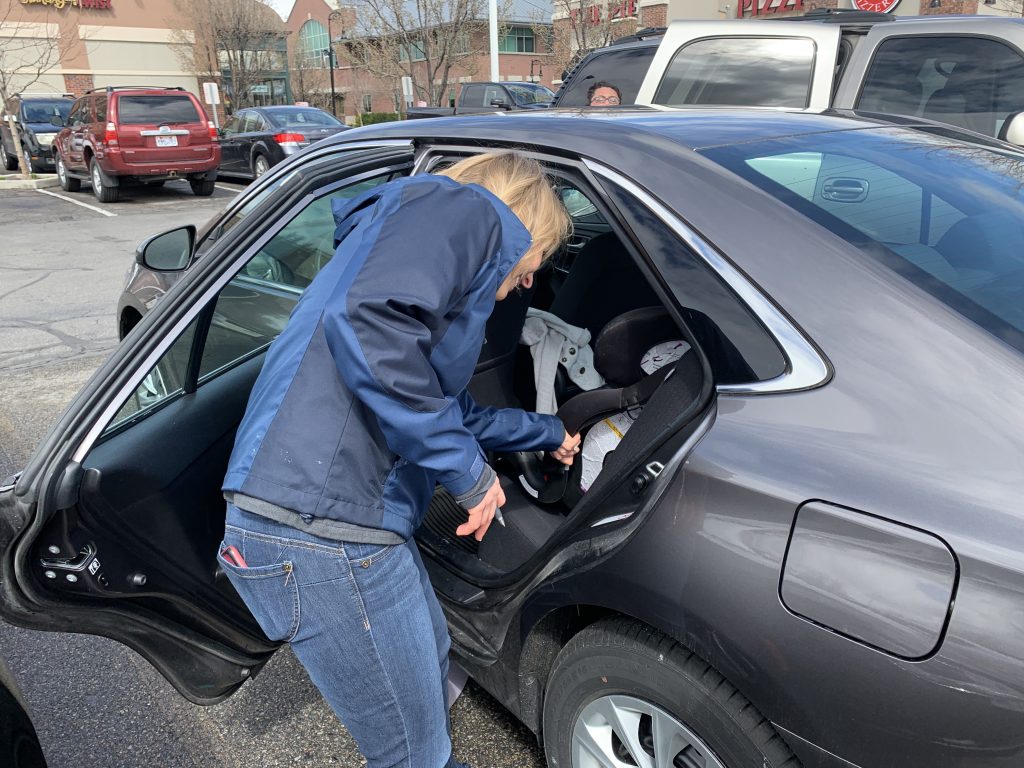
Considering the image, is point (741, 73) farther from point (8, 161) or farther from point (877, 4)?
point (8, 161)

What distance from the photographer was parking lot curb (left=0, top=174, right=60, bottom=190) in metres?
16.1

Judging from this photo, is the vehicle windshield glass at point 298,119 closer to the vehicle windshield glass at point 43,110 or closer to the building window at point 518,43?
the vehicle windshield glass at point 43,110

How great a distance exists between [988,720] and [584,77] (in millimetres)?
6158

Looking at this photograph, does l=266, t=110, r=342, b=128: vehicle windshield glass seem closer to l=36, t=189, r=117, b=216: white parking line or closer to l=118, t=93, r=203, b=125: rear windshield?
l=118, t=93, r=203, b=125: rear windshield

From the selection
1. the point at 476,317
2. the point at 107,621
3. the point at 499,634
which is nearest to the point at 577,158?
the point at 476,317

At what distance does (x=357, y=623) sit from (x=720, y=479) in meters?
0.72

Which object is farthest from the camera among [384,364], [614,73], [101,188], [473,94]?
[473,94]

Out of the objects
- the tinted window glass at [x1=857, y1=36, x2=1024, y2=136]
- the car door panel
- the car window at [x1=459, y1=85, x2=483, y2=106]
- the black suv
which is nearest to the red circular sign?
the tinted window glass at [x1=857, y1=36, x2=1024, y2=136]

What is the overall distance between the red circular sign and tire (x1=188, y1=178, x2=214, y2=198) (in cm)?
1082

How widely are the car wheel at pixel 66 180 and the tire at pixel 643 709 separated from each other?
16.7 m

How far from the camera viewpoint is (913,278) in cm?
129

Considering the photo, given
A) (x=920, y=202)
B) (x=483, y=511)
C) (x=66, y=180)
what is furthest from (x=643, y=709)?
(x=66, y=180)

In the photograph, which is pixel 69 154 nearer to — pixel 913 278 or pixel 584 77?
pixel 584 77

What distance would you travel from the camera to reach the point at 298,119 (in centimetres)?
1390
